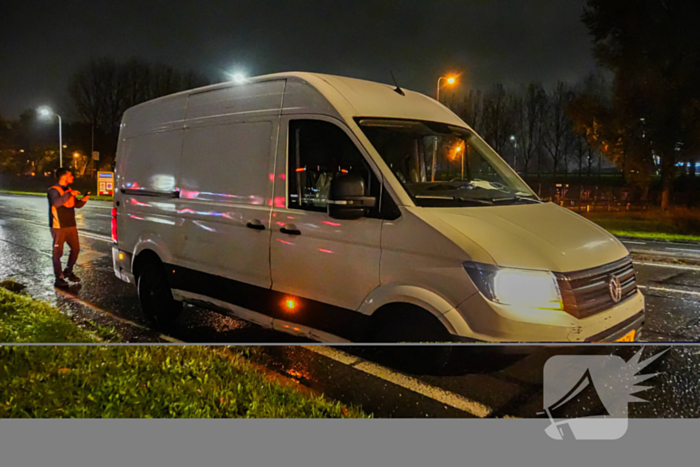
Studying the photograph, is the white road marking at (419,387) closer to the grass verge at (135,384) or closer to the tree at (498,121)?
the grass verge at (135,384)

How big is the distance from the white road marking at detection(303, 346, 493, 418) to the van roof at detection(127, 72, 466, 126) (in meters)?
1.83

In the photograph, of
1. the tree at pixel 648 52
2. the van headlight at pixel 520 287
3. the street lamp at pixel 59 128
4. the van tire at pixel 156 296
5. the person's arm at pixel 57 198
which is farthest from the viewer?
the person's arm at pixel 57 198

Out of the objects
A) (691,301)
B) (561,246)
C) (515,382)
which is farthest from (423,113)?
(691,301)

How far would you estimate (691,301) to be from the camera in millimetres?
5906

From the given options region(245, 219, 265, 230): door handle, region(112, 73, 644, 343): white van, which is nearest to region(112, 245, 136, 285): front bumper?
region(112, 73, 644, 343): white van

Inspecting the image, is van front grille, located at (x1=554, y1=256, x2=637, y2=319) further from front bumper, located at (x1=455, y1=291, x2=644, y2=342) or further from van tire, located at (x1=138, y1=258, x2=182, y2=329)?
van tire, located at (x1=138, y1=258, x2=182, y2=329)

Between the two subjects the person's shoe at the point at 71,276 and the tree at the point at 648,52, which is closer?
the tree at the point at 648,52

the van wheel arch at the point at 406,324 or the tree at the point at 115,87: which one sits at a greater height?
the tree at the point at 115,87

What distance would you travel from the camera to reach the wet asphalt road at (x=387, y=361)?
11.4 ft

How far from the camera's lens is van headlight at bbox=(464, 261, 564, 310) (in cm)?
286

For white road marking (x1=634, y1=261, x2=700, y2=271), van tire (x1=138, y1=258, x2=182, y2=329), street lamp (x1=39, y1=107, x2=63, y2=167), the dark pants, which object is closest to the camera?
street lamp (x1=39, y1=107, x2=63, y2=167)

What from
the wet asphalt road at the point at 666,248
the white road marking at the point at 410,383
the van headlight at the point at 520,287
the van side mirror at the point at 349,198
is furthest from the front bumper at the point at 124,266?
the wet asphalt road at the point at 666,248

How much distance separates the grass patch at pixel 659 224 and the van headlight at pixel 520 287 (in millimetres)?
6640
